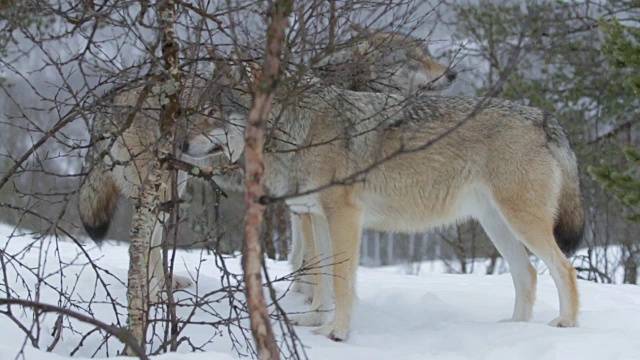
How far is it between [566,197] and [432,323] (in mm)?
1344

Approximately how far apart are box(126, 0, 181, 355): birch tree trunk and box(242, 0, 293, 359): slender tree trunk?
4.85ft

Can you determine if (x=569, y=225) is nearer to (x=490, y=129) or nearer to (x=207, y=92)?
(x=490, y=129)

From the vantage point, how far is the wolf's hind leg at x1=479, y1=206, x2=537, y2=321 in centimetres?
554

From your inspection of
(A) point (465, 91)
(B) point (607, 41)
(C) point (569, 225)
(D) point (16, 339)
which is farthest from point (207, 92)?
(A) point (465, 91)

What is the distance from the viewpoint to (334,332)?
15.9 feet

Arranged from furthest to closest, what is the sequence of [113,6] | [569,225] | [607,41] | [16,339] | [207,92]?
[607,41] → [569,225] → [16,339] → [207,92] → [113,6]

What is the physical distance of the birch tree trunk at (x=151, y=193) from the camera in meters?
3.70

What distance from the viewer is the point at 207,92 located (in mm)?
3635

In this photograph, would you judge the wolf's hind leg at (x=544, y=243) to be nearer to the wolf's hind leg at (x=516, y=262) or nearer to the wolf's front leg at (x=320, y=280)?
the wolf's hind leg at (x=516, y=262)

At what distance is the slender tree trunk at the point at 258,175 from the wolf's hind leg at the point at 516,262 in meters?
3.53

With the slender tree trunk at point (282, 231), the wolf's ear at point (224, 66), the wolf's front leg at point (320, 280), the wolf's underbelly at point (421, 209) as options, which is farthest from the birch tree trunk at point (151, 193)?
the slender tree trunk at point (282, 231)

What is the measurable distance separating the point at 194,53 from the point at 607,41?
22.7 ft

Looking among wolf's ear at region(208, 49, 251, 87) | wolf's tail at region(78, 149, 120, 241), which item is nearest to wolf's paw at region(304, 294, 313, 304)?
wolf's tail at region(78, 149, 120, 241)

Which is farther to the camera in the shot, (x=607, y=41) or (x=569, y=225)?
(x=607, y=41)
